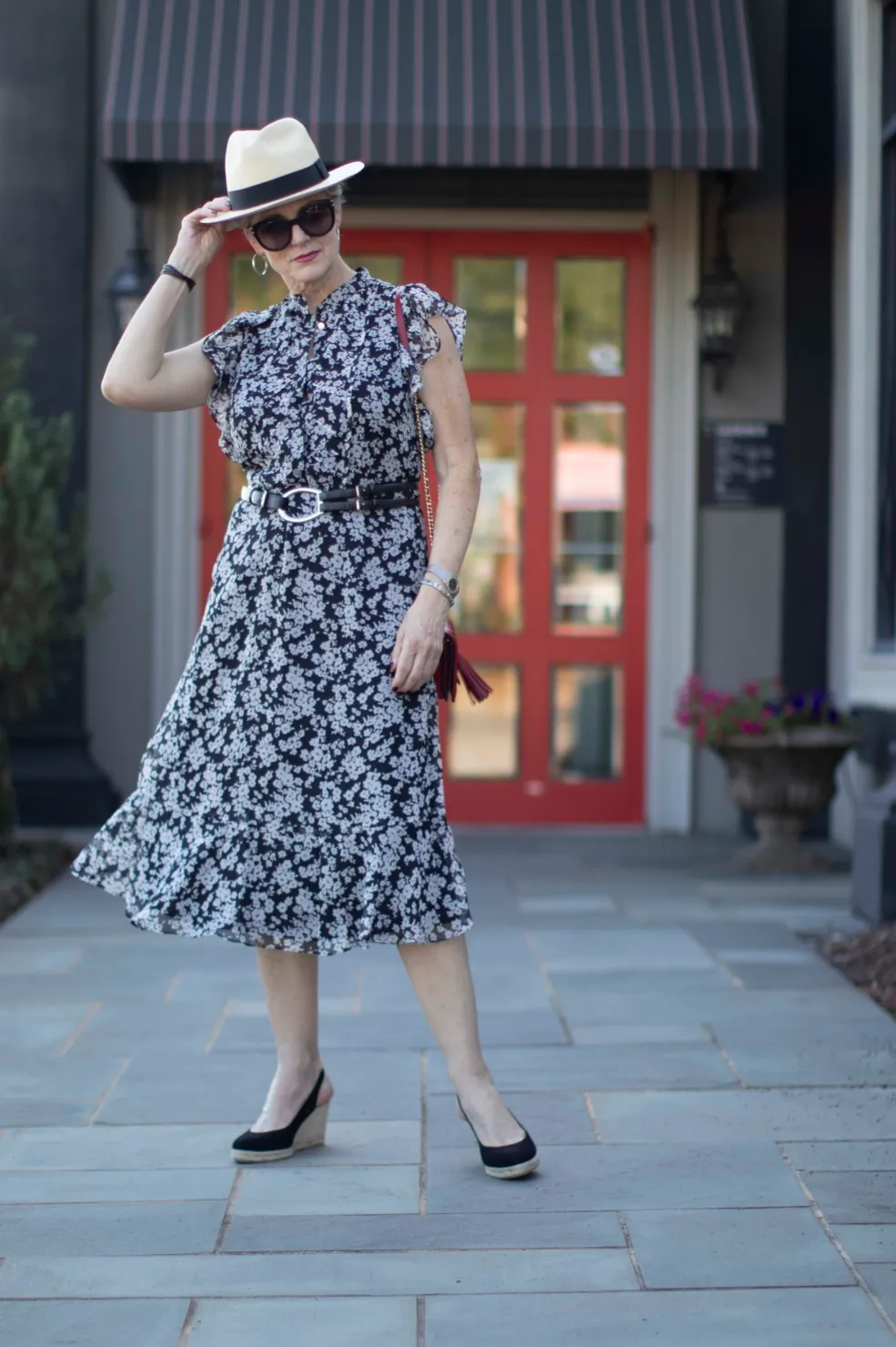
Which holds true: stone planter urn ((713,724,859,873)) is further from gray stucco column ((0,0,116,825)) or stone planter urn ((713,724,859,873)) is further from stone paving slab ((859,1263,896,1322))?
stone paving slab ((859,1263,896,1322))

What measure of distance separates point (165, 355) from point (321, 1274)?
1.51m

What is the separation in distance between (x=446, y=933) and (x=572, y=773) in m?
4.63

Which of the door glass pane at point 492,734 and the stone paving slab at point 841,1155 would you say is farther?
the door glass pane at point 492,734

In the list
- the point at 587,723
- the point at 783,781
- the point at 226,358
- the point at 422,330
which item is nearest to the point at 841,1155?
the point at 422,330

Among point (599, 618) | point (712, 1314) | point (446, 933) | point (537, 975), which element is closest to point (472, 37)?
point (599, 618)

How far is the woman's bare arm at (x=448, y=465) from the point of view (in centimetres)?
273

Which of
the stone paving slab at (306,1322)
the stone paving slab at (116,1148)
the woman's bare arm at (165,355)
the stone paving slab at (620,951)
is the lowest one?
the stone paving slab at (620,951)

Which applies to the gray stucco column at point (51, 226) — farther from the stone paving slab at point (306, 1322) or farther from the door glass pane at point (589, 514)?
the stone paving slab at point (306, 1322)

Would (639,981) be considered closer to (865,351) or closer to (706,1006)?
(706,1006)

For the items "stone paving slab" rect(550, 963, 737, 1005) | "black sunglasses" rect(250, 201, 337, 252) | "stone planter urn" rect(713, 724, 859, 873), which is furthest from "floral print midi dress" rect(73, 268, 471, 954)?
"stone planter urn" rect(713, 724, 859, 873)

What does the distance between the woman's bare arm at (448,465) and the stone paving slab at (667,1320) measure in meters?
0.97

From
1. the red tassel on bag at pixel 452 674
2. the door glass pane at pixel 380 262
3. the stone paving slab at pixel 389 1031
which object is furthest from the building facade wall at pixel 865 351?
the red tassel on bag at pixel 452 674

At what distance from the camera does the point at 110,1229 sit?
259 centimetres

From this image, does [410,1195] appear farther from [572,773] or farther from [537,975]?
[572,773]
